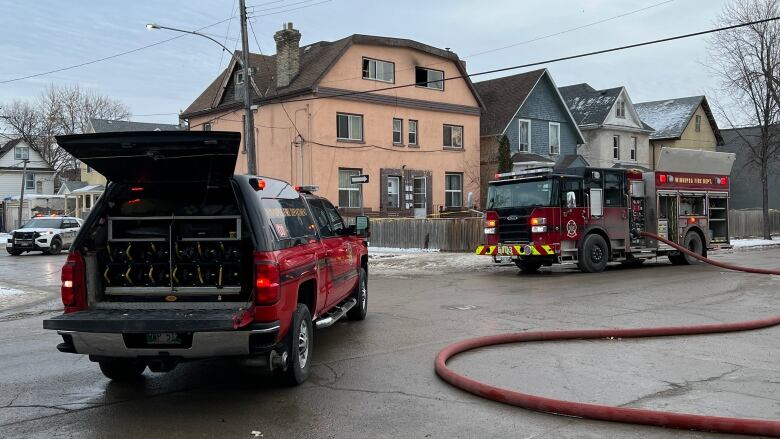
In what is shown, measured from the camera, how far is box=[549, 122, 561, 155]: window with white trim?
40.2 meters

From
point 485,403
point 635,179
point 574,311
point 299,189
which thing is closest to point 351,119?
point 635,179

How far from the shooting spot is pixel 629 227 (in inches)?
725

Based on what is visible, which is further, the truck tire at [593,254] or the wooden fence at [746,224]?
the wooden fence at [746,224]

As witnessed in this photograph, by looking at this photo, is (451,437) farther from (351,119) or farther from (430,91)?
(430,91)

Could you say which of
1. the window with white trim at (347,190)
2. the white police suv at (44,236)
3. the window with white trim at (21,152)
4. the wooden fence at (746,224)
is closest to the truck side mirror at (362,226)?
the white police suv at (44,236)

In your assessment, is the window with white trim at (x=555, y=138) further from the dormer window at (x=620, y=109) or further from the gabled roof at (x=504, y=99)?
the dormer window at (x=620, y=109)

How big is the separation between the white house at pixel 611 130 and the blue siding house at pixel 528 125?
2.90 metres

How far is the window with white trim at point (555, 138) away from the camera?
4019 centimetres

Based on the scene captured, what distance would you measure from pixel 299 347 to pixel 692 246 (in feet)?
55.9

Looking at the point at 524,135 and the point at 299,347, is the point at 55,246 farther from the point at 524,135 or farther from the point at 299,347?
the point at 299,347

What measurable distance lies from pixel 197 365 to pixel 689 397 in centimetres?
497

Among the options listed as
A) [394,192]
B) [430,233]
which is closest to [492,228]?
[430,233]

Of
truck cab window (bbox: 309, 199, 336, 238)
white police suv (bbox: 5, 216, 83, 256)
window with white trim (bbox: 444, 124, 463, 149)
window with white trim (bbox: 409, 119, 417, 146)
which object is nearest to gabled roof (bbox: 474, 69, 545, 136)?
window with white trim (bbox: 444, 124, 463, 149)

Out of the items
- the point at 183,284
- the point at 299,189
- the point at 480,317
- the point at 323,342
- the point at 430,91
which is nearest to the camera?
the point at 183,284
